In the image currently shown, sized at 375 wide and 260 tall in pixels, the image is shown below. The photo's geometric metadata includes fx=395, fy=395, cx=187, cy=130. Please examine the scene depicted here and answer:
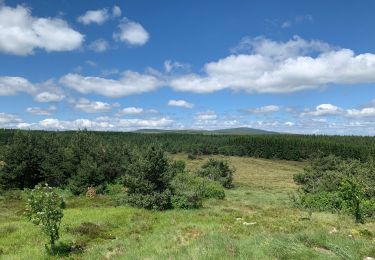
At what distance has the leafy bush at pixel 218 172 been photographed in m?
74.5

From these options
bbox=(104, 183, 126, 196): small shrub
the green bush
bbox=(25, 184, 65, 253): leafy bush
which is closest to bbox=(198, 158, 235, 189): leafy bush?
bbox=(104, 183, 126, 196): small shrub

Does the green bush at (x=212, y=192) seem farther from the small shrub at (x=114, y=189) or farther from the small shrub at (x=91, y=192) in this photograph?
the small shrub at (x=91, y=192)

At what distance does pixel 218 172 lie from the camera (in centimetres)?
7594

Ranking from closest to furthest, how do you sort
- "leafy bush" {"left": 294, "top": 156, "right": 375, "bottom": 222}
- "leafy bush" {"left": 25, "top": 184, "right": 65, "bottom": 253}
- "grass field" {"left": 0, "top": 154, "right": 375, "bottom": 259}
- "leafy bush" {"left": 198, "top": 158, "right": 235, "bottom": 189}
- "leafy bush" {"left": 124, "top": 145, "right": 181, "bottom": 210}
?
"grass field" {"left": 0, "top": 154, "right": 375, "bottom": 259} < "leafy bush" {"left": 25, "top": 184, "right": 65, "bottom": 253} < "leafy bush" {"left": 294, "top": 156, "right": 375, "bottom": 222} < "leafy bush" {"left": 124, "top": 145, "right": 181, "bottom": 210} < "leafy bush" {"left": 198, "top": 158, "right": 235, "bottom": 189}

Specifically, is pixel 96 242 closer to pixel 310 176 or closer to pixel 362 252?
pixel 362 252

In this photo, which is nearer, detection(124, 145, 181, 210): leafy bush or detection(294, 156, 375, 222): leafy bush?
detection(294, 156, 375, 222): leafy bush

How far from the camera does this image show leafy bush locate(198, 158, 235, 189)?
244ft

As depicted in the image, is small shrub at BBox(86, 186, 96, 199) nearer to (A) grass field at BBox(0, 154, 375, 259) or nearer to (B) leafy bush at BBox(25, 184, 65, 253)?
(A) grass field at BBox(0, 154, 375, 259)

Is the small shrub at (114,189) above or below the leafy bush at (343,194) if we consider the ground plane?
below

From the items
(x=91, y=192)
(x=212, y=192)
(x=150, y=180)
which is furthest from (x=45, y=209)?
(x=91, y=192)

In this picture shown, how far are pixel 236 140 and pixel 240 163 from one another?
165 ft

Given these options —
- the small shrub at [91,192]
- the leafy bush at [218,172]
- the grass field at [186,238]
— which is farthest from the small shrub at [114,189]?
the leafy bush at [218,172]

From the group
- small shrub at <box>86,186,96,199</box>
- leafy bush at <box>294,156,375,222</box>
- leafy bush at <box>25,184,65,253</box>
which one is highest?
leafy bush at <box>25,184,65,253</box>

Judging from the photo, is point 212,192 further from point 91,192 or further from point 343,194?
point 343,194
